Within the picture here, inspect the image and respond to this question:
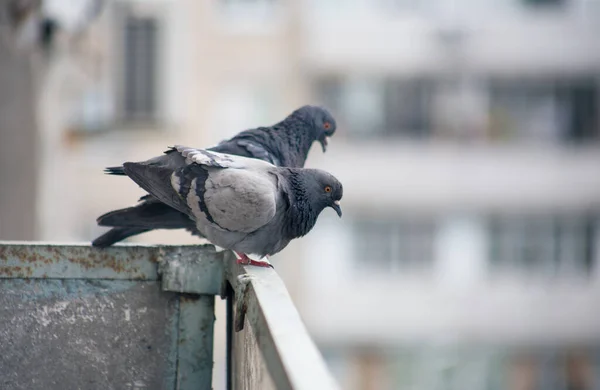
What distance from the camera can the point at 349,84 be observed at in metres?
20.5

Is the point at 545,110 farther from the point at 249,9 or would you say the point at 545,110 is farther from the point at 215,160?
the point at 215,160

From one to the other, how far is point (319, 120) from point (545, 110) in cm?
1633

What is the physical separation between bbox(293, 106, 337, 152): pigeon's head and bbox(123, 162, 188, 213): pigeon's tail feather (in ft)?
4.53

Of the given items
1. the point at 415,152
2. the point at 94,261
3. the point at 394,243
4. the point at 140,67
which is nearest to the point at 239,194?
the point at 94,261

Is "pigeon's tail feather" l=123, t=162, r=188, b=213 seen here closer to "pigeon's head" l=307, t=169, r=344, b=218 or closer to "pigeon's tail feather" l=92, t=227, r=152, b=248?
"pigeon's tail feather" l=92, t=227, r=152, b=248

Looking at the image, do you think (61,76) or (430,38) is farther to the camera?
(430,38)

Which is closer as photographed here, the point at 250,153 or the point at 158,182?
the point at 158,182

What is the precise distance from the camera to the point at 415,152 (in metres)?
20.4

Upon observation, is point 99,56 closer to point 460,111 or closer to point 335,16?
point 335,16

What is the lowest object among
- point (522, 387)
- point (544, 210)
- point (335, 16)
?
point (522, 387)

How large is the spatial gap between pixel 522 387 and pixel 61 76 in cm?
1336

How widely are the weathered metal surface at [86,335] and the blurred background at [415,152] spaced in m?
15.4

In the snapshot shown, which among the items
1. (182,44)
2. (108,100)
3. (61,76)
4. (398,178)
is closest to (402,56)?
(398,178)

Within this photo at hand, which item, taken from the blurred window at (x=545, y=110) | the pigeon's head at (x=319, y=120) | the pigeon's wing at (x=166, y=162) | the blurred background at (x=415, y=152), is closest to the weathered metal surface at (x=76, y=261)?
the pigeon's wing at (x=166, y=162)
